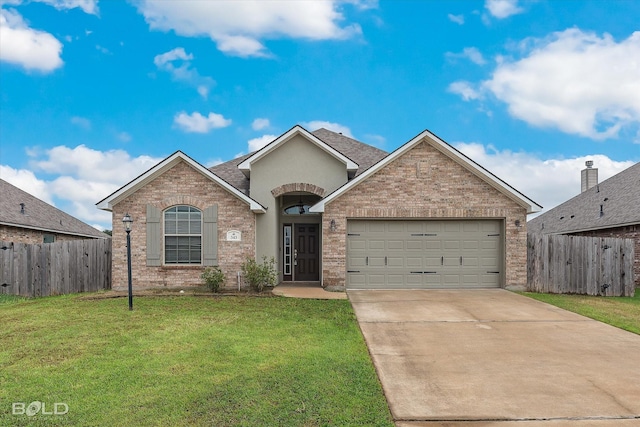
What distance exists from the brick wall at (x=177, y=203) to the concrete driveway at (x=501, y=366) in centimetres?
512

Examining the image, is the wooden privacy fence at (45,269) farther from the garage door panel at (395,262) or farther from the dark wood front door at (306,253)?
the garage door panel at (395,262)

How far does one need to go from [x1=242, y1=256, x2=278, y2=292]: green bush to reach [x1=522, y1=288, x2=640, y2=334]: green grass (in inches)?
316

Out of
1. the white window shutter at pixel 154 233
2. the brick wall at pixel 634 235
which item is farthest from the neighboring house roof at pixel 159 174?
the brick wall at pixel 634 235

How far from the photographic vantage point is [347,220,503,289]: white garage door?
44.9 ft

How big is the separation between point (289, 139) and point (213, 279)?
546 cm

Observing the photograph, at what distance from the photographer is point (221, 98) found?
55.2 ft

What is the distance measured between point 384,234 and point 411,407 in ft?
30.7

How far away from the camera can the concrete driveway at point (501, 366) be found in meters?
4.46

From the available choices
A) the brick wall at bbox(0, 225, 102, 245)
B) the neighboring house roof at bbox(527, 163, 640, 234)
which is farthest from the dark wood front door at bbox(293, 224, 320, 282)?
the neighboring house roof at bbox(527, 163, 640, 234)

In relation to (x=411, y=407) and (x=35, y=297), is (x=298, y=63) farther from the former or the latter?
(x=411, y=407)

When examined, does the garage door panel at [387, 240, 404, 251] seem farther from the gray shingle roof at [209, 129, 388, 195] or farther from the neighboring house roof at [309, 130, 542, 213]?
the gray shingle roof at [209, 129, 388, 195]

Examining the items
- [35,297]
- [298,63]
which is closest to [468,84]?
[298,63]

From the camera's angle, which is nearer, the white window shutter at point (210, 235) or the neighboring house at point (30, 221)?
the white window shutter at point (210, 235)

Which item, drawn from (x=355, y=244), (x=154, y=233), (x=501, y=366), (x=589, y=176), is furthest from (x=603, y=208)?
(x=154, y=233)
